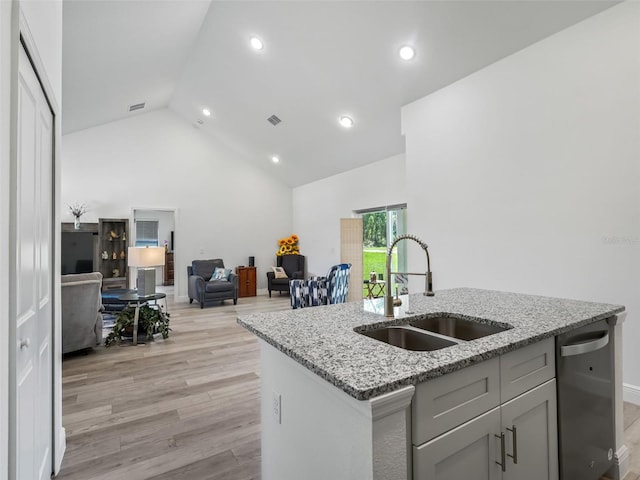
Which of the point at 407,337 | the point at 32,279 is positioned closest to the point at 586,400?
the point at 407,337

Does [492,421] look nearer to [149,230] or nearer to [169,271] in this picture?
[169,271]

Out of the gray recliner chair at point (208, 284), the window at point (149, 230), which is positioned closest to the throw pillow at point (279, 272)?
the gray recliner chair at point (208, 284)

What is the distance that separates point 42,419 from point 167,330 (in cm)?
308

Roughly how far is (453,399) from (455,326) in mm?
750

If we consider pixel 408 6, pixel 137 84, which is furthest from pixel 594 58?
pixel 137 84

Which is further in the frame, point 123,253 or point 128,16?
point 123,253

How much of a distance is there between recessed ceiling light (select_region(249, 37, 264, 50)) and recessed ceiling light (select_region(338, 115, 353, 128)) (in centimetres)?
153

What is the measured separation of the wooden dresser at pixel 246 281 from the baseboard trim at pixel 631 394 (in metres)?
6.76

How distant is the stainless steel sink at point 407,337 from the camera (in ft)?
4.84

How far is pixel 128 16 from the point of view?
347 cm

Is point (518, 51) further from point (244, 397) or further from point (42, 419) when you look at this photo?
point (42, 419)

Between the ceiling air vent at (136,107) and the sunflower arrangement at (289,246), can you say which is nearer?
the ceiling air vent at (136,107)

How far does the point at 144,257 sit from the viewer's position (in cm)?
430

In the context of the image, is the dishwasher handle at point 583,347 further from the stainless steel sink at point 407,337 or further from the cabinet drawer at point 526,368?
the stainless steel sink at point 407,337
